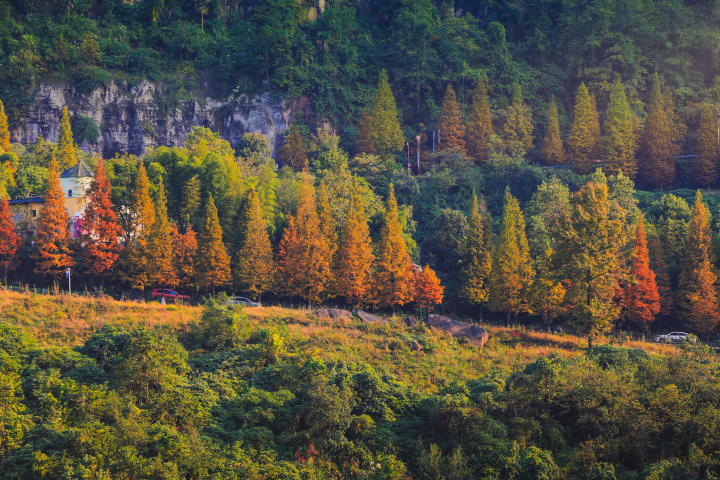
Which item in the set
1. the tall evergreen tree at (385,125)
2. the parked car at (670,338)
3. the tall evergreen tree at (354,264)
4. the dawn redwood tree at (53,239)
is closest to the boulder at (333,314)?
the tall evergreen tree at (354,264)

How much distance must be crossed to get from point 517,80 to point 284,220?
3836cm

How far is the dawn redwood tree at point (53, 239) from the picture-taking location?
42.1m

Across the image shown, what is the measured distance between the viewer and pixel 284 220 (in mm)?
48969

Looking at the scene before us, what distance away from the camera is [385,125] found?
69.7 meters

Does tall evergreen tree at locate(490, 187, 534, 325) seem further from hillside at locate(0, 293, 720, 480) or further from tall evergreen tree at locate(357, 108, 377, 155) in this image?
tall evergreen tree at locate(357, 108, 377, 155)

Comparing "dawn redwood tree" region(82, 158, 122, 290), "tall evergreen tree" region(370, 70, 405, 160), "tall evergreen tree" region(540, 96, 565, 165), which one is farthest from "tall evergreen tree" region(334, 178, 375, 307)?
"tall evergreen tree" region(540, 96, 565, 165)

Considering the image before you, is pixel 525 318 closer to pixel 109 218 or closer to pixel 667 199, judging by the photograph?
pixel 667 199

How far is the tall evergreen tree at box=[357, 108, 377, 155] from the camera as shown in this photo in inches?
2719

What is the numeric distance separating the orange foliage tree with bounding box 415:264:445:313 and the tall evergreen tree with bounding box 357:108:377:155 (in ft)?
88.1

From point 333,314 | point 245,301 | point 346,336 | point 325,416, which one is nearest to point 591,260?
point 346,336

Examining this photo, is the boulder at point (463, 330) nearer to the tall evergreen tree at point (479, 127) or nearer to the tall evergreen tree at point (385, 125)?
the tall evergreen tree at point (385, 125)

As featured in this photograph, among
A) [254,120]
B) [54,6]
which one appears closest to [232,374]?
[254,120]

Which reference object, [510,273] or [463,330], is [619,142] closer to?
[510,273]

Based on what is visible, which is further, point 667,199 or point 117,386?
point 667,199
